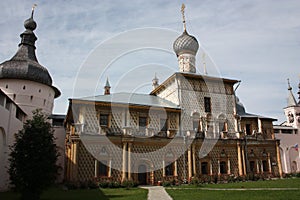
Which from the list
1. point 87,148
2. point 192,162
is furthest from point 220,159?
point 87,148

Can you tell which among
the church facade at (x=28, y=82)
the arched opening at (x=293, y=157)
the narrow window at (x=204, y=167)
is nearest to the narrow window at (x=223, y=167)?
the narrow window at (x=204, y=167)

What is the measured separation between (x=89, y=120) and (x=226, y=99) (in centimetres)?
1309

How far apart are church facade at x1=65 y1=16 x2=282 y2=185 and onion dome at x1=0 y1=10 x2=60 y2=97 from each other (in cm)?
695

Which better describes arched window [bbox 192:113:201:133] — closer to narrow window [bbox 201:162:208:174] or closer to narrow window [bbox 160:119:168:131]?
narrow window [bbox 160:119:168:131]

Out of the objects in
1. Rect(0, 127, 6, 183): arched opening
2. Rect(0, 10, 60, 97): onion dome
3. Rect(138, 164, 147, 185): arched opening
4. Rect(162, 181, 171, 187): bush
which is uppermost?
Rect(0, 10, 60, 97): onion dome

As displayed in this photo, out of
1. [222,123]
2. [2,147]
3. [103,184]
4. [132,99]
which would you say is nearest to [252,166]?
[222,123]

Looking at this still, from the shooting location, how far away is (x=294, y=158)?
34.2 meters

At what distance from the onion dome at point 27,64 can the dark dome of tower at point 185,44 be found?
13.8 m

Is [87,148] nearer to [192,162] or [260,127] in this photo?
[192,162]

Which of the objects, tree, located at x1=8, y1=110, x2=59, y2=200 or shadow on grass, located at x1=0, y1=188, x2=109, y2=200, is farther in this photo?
shadow on grass, located at x1=0, y1=188, x2=109, y2=200

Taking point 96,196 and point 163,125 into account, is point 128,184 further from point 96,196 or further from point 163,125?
point 163,125

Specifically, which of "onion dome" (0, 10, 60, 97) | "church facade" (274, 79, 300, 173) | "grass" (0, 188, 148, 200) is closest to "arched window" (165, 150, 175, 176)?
"grass" (0, 188, 148, 200)

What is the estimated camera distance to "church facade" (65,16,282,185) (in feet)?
63.6

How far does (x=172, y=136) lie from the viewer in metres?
21.6
